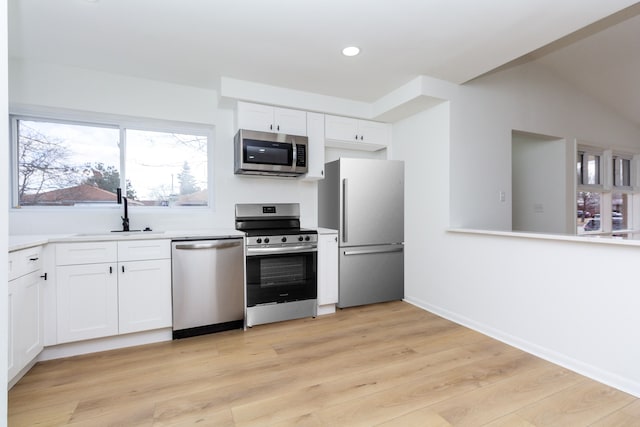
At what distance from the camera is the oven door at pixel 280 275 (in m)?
2.87

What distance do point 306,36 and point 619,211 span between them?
5.60 metres

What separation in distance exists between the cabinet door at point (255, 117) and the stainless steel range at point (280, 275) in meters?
1.09

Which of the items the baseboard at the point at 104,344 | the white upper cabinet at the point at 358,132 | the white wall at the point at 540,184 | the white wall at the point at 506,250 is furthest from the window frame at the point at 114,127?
the white wall at the point at 540,184

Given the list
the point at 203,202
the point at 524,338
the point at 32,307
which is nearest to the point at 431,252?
the point at 524,338

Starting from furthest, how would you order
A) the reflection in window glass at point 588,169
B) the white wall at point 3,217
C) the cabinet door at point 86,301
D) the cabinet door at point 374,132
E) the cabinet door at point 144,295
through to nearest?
the reflection in window glass at point 588,169, the cabinet door at point 374,132, the cabinet door at point 144,295, the cabinet door at point 86,301, the white wall at point 3,217

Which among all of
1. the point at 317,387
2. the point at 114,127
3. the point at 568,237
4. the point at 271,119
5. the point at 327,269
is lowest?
the point at 317,387

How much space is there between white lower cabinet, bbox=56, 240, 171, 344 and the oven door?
73 centimetres

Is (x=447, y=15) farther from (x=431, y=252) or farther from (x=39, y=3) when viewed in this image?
(x=39, y=3)

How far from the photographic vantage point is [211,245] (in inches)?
105

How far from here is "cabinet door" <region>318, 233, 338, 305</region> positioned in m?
3.22

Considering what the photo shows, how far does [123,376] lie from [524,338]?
9.71ft

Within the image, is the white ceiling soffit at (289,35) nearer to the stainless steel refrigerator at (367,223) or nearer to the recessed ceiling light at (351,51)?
the recessed ceiling light at (351,51)

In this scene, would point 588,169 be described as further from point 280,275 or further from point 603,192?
point 280,275

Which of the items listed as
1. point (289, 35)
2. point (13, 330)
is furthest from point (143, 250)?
point (289, 35)
